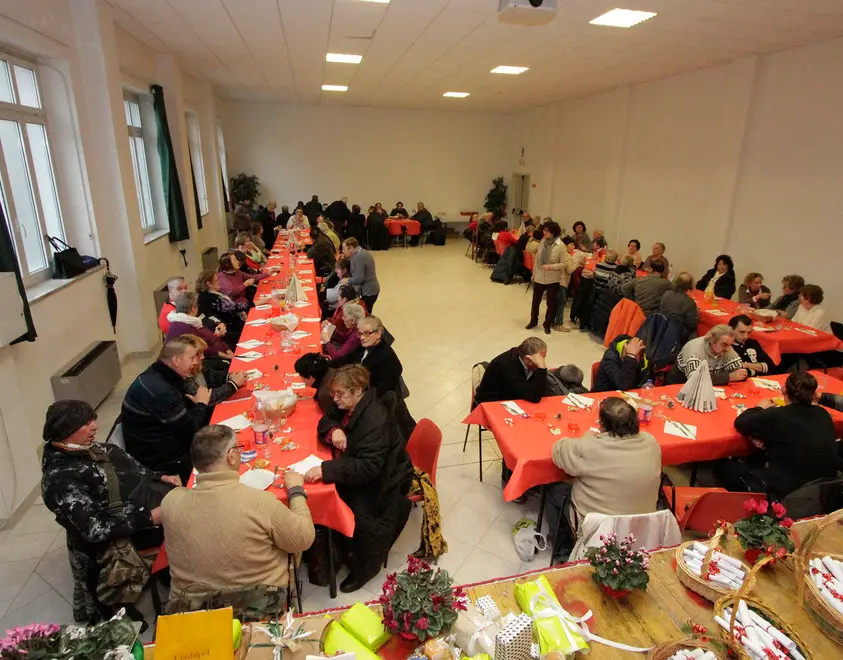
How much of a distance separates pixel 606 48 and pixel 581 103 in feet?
19.1

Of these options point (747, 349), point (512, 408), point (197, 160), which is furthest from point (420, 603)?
point (197, 160)

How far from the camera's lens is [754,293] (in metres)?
6.28

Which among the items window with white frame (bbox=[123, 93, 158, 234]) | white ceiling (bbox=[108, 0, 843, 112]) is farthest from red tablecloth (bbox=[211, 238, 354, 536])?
window with white frame (bbox=[123, 93, 158, 234])

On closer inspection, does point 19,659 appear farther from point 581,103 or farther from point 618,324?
point 581,103

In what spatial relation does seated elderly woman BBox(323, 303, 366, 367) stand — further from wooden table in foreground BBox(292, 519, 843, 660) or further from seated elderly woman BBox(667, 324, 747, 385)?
seated elderly woman BBox(667, 324, 747, 385)

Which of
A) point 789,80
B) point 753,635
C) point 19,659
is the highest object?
point 789,80

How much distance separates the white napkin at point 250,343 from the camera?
4.55 metres

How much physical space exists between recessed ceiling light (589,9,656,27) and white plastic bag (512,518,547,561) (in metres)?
4.83

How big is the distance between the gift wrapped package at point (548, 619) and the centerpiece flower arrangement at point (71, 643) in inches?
47.6

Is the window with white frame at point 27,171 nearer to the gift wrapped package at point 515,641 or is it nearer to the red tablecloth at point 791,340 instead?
the gift wrapped package at point 515,641

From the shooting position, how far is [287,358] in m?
4.26

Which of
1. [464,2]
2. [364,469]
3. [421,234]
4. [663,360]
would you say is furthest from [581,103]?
[364,469]

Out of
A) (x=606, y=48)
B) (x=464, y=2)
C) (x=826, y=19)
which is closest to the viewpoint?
(x=464, y=2)

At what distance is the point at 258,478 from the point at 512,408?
1.72 meters
